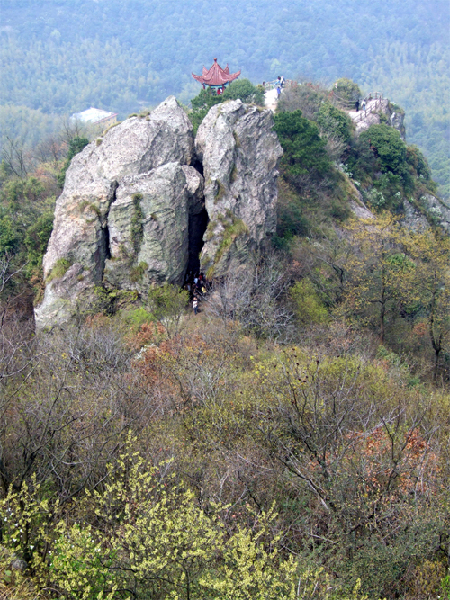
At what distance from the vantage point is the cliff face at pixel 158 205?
2030 centimetres

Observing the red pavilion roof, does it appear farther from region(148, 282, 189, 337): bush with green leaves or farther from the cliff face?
region(148, 282, 189, 337): bush with green leaves

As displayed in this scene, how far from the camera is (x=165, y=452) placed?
31.5 feet

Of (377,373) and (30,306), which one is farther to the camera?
(30,306)

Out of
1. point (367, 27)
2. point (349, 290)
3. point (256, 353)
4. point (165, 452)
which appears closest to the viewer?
point (165, 452)

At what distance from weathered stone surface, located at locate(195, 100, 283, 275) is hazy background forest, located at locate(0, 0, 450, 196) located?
68743mm

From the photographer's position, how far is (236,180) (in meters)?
23.2

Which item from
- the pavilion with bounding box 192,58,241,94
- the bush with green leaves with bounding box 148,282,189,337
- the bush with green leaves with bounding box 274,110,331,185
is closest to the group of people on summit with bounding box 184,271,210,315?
the bush with green leaves with bounding box 148,282,189,337

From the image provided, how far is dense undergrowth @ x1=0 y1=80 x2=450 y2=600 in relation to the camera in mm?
6777

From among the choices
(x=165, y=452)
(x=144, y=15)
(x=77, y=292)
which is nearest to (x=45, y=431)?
(x=165, y=452)

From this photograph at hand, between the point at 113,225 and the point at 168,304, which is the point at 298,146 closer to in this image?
the point at 113,225

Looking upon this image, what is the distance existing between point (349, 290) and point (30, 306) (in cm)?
1556

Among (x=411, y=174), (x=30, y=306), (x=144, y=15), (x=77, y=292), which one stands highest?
(x=144, y=15)

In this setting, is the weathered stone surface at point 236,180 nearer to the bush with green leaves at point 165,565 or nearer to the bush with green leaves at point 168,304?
the bush with green leaves at point 168,304

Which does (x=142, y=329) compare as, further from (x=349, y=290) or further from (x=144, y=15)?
(x=144, y=15)
